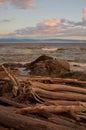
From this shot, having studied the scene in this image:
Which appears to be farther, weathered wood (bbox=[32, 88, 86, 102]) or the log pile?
weathered wood (bbox=[32, 88, 86, 102])

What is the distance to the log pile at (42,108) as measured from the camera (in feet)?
20.7

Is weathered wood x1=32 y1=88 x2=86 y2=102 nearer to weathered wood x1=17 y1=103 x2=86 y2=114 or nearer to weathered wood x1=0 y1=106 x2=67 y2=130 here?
weathered wood x1=17 y1=103 x2=86 y2=114

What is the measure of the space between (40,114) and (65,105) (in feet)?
2.22

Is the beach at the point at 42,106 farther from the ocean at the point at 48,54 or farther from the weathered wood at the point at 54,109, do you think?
the ocean at the point at 48,54

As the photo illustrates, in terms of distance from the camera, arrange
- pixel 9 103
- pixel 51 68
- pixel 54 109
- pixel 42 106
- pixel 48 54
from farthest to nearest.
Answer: pixel 48 54 < pixel 51 68 < pixel 9 103 < pixel 42 106 < pixel 54 109

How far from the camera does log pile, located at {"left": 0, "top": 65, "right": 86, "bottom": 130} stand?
6312mm

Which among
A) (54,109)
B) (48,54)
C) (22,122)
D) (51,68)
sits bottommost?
(48,54)

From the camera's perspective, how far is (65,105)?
7.13m

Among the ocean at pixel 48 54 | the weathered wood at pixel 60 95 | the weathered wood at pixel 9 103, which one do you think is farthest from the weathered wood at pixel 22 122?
the ocean at pixel 48 54

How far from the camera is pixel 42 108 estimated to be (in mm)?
6691

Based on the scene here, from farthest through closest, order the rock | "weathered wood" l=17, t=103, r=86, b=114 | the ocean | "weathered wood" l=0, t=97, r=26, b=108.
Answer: the ocean < the rock < "weathered wood" l=0, t=97, r=26, b=108 < "weathered wood" l=17, t=103, r=86, b=114

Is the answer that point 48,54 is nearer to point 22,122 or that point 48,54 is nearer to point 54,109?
point 54,109

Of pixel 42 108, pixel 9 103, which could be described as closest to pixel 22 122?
pixel 42 108

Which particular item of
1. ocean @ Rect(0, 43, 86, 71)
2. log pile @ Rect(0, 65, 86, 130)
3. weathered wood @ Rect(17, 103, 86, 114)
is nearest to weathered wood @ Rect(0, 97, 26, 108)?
log pile @ Rect(0, 65, 86, 130)
